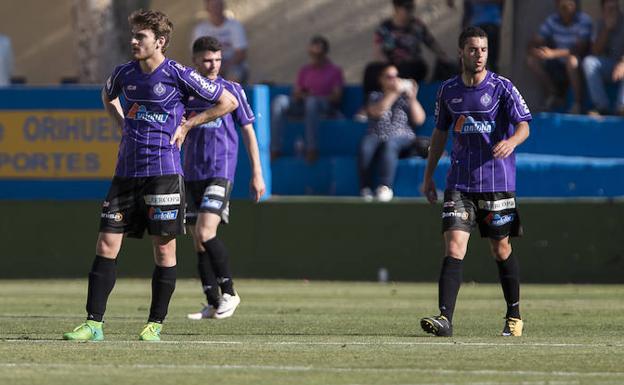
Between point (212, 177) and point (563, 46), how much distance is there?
26.1 feet

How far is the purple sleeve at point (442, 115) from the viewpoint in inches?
426

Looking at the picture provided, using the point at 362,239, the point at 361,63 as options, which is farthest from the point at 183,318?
the point at 361,63

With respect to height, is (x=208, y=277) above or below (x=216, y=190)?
below

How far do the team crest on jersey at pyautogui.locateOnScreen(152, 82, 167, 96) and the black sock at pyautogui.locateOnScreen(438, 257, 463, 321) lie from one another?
2.32 meters

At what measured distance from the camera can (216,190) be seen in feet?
41.7

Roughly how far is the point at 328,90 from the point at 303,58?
140 inches

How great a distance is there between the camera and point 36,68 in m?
24.7

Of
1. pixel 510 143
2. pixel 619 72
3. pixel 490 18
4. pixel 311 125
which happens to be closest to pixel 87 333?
pixel 510 143

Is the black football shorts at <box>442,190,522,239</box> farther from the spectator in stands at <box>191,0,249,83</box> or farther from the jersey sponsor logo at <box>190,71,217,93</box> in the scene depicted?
the spectator in stands at <box>191,0,249,83</box>

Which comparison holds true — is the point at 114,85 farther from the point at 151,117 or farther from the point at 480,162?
the point at 480,162

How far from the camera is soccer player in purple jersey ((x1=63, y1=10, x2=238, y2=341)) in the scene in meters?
9.90

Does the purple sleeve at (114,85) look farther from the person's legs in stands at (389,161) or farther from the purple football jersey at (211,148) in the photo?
the person's legs in stands at (389,161)

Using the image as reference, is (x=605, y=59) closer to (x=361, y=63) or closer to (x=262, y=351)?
(x=361, y=63)

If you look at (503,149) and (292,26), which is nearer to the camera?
(503,149)
